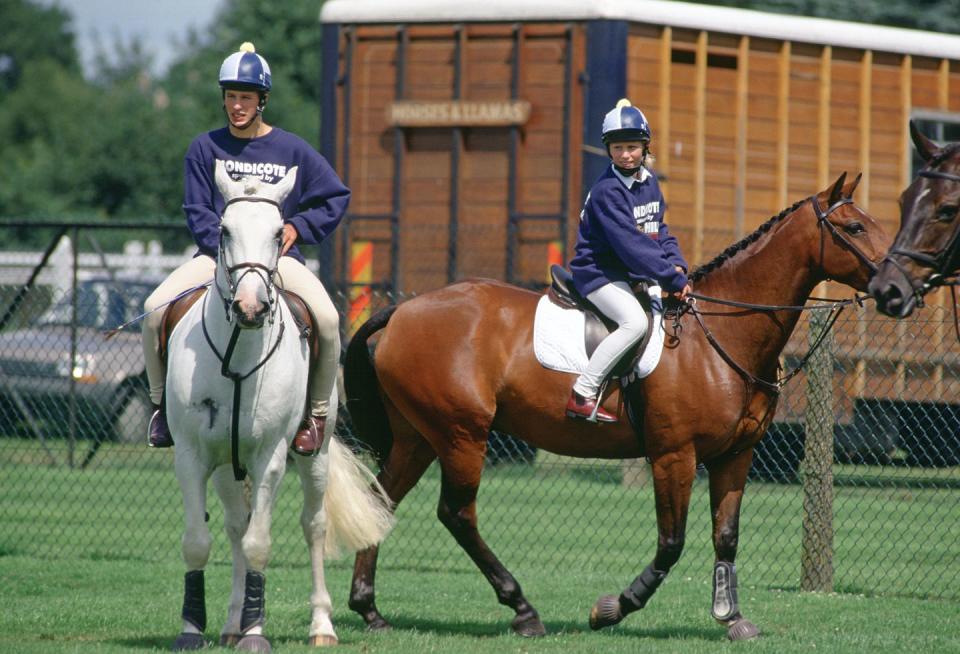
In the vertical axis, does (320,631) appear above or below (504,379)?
below

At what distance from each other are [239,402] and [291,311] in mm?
657

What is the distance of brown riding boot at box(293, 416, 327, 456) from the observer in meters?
7.30

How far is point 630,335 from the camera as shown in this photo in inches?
294

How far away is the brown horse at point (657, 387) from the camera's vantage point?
24.8 ft

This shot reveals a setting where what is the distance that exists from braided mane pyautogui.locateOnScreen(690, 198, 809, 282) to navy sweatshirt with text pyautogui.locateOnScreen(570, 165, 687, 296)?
0.19 meters

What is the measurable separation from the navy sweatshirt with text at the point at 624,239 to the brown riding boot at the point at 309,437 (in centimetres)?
162

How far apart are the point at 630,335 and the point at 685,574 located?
10.8ft

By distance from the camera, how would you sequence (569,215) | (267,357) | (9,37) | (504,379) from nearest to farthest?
(267,357) → (504,379) → (569,215) → (9,37)

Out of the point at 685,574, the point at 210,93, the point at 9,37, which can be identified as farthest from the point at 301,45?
the point at 685,574

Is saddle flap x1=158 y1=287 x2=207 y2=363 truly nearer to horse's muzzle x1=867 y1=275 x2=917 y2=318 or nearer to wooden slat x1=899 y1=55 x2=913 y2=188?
horse's muzzle x1=867 y1=275 x2=917 y2=318

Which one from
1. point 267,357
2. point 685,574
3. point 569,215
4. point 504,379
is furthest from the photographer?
point 569,215

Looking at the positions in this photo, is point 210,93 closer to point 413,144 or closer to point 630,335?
point 413,144

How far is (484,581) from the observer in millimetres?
9758

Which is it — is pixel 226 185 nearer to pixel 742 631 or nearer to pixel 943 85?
pixel 742 631
